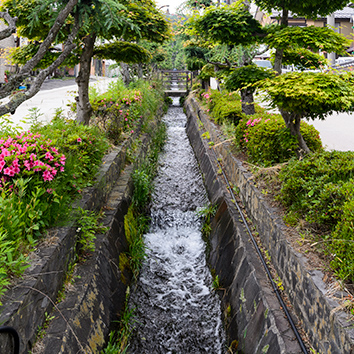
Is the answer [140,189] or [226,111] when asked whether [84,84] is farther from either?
[226,111]

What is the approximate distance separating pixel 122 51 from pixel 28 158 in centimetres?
493

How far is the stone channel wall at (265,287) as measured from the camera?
8.02 feet

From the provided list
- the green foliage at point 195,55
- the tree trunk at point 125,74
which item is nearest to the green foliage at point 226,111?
the tree trunk at point 125,74

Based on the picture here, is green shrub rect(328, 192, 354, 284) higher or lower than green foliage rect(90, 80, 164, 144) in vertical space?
lower

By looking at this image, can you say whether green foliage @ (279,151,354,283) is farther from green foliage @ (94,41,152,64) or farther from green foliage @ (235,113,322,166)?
green foliage @ (94,41,152,64)

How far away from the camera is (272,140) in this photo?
5383 millimetres

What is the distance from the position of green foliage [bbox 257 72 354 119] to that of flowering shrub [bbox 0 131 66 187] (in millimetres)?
2788

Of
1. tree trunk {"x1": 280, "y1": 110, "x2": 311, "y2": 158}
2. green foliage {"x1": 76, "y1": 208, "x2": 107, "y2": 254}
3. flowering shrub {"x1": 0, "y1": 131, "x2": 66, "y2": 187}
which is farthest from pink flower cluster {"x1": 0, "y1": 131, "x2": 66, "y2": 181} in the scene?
tree trunk {"x1": 280, "y1": 110, "x2": 311, "y2": 158}

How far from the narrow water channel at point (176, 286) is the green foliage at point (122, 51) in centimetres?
318

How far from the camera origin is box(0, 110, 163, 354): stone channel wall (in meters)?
2.39

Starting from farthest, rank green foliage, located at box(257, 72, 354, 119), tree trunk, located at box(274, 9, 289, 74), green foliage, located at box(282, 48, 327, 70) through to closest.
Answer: green foliage, located at box(282, 48, 327, 70) < tree trunk, located at box(274, 9, 289, 74) < green foliage, located at box(257, 72, 354, 119)

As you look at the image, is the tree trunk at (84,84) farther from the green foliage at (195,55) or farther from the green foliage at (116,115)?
the green foliage at (195,55)

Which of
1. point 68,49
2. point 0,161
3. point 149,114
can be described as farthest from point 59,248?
point 149,114

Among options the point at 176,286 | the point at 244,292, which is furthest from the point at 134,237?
the point at 244,292
